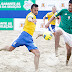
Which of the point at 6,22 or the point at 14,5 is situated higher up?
the point at 14,5

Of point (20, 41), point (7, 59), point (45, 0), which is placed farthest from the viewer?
point (45, 0)

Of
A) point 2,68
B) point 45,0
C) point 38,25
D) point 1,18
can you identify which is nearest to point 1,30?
point 1,18

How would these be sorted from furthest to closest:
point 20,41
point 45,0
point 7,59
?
point 45,0, point 7,59, point 20,41

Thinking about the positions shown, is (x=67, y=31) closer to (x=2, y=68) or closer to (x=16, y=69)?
(x=16, y=69)

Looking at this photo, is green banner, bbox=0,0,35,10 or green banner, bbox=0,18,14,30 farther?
green banner, bbox=0,18,14,30

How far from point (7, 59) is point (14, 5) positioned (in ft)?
27.9

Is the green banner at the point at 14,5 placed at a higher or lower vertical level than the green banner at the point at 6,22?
higher

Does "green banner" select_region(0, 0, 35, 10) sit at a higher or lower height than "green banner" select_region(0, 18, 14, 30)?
higher

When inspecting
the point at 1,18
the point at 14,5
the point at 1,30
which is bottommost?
the point at 1,30

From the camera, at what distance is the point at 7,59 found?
5309mm

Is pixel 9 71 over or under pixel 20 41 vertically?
under

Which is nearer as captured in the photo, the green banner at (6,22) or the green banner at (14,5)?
the green banner at (14,5)

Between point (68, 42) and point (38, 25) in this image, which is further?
point (38, 25)

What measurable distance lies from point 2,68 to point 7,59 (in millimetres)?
906
